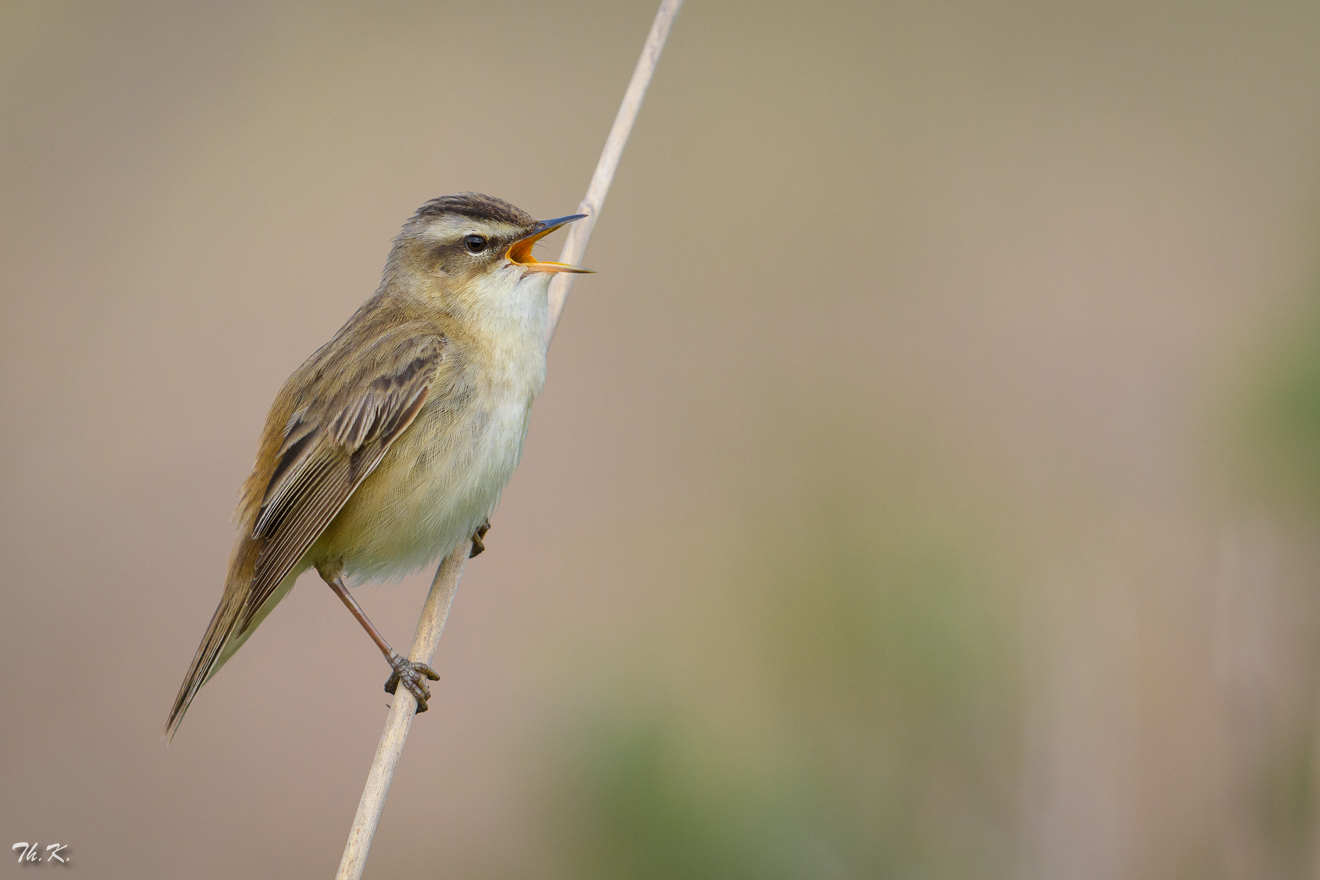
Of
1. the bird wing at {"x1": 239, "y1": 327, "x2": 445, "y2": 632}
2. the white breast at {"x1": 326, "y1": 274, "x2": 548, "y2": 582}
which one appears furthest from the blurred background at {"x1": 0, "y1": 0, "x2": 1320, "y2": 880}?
the bird wing at {"x1": 239, "y1": 327, "x2": 445, "y2": 632}

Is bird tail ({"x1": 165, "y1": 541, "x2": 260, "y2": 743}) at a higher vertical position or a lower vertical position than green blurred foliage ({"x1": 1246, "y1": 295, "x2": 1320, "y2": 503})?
lower

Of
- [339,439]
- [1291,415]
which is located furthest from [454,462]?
[1291,415]

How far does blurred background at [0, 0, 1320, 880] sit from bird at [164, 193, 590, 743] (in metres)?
0.71

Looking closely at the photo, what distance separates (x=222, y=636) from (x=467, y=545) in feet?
2.59

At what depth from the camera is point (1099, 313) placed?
699cm

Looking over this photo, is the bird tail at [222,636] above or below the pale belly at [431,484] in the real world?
below

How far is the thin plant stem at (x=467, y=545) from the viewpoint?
270 cm

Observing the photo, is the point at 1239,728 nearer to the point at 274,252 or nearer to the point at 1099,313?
the point at 1099,313

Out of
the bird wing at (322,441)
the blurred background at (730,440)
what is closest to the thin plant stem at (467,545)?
the bird wing at (322,441)

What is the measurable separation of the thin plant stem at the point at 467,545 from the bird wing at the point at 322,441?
1.25ft

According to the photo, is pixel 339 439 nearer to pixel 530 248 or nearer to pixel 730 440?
pixel 530 248

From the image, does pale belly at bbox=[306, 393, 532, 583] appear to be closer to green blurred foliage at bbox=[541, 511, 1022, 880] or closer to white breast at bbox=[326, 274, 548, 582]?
white breast at bbox=[326, 274, 548, 582]

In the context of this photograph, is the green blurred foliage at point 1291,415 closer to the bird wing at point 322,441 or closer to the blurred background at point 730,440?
the blurred background at point 730,440

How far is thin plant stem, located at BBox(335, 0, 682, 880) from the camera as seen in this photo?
2703 mm
